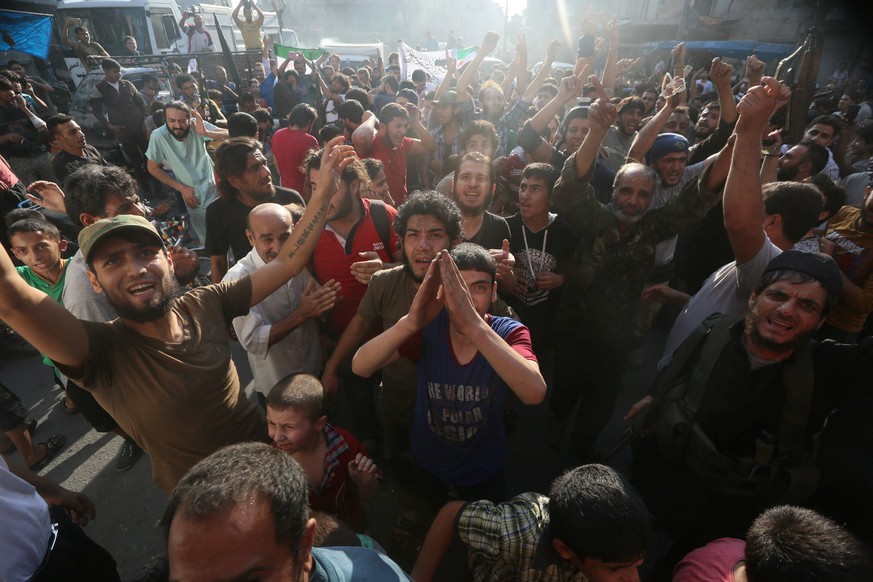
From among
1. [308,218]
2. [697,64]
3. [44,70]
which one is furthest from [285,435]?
[697,64]

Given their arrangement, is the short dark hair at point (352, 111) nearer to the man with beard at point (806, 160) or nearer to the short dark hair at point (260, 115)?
the short dark hair at point (260, 115)

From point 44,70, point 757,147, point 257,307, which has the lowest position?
point 257,307

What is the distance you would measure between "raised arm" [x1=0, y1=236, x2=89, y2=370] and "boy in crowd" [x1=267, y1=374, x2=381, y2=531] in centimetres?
79

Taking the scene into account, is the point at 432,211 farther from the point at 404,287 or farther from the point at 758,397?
the point at 758,397

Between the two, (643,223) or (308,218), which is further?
(643,223)

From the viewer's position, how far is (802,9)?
65.3 ft

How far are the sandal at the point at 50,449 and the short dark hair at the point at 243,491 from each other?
10.3ft

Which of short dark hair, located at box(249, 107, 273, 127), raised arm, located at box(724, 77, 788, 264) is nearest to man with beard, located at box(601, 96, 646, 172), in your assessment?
raised arm, located at box(724, 77, 788, 264)

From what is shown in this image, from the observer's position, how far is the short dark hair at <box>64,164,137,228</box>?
2672 millimetres

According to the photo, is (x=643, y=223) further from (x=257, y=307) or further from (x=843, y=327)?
(x=257, y=307)

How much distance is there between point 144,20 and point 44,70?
3704 millimetres

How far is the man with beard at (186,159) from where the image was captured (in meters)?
4.84

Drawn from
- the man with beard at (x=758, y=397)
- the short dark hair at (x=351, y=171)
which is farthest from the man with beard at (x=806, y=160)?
the short dark hair at (x=351, y=171)

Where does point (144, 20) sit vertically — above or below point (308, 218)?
above
